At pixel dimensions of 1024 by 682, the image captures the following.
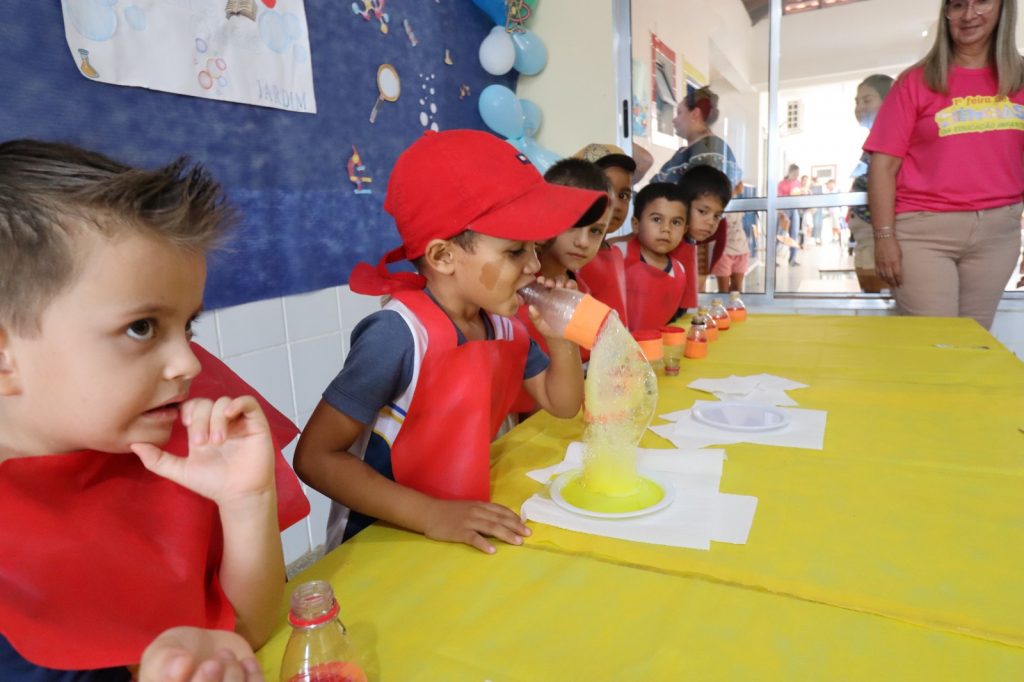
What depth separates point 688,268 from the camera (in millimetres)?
2945

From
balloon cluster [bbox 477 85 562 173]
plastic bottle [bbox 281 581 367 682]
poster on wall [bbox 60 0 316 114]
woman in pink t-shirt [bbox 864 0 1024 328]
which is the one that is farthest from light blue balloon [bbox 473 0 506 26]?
plastic bottle [bbox 281 581 367 682]

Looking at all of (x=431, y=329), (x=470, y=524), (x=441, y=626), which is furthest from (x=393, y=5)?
(x=441, y=626)

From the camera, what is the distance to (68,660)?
54cm

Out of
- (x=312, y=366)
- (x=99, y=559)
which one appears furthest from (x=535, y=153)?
(x=99, y=559)

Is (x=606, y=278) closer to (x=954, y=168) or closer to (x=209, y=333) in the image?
(x=209, y=333)

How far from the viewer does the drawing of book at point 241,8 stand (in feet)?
6.58

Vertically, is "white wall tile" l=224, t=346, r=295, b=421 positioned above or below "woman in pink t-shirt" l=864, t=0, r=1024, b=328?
below

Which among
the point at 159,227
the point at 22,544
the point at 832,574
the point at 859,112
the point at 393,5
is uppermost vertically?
the point at 393,5

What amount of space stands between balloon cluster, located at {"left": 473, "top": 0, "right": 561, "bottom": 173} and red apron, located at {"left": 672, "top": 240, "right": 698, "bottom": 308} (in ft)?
2.78

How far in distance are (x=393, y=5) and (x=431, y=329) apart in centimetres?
219

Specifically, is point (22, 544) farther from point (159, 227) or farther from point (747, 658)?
point (747, 658)

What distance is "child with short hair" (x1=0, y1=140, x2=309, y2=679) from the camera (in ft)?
1.88

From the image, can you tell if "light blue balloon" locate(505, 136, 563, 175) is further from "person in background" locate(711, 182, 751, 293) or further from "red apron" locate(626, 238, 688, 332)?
"person in background" locate(711, 182, 751, 293)

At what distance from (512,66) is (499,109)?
0.52 metres
